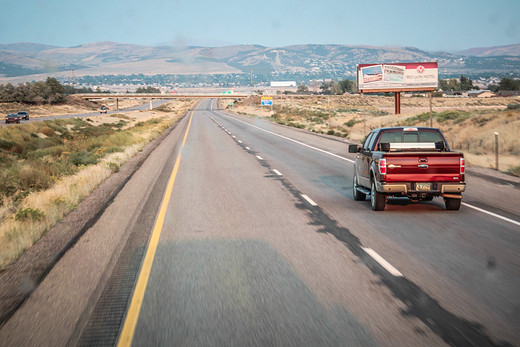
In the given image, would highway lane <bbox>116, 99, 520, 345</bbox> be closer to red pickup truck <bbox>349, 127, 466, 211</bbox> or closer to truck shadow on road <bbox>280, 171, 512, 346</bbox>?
truck shadow on road <bbox>280, 171, 512, 346</bbox>

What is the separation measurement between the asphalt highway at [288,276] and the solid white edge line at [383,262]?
0.12 feet

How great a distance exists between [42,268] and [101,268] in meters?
0.80

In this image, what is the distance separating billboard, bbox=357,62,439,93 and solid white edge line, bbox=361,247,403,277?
5278cm

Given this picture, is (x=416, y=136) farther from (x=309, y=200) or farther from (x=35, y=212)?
(x=35, y=212)

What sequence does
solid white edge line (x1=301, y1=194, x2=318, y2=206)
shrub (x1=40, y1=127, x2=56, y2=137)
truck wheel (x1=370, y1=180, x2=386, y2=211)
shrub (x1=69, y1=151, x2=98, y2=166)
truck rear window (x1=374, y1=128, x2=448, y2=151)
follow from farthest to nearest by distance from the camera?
shrub (x1=40, y1=127, x2=56, y2=137) → shrub (x1=69, y1=151, x2=98, y2=166) → solid white edge line (x1=301, y1=194, x2=318, y2=206) → truck rear window (x1=374, y1=128, x2=448, y2=151) → truck wheel (x1=370, y1=180, x2=386, y2=211)

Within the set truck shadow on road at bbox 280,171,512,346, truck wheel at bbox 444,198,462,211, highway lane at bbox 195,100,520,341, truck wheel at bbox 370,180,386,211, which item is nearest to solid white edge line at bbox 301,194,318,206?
highway lane at bbox 195,100,520,341

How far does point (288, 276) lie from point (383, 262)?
4.66 feet

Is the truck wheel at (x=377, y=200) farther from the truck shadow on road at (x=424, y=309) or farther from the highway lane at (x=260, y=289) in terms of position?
the truck shadow on road at (x=424, y=309)

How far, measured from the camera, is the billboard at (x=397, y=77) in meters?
58.8

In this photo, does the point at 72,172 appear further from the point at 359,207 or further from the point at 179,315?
the point at 179,315

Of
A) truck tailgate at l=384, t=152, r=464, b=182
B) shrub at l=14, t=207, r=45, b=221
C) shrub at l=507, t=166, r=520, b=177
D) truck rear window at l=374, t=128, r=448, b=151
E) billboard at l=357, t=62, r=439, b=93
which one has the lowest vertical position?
shrub at l=507, t=166, r=520, b=177

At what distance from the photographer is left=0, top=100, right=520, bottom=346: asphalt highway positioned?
4816 millimetres

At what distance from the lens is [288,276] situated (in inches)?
256

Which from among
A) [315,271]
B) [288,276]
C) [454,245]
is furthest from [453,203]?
[288,276]
